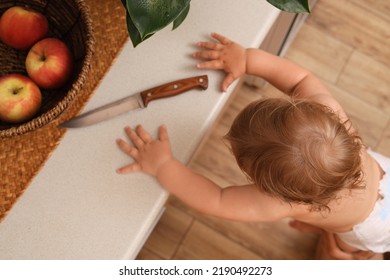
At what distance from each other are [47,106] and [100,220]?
0.67 ft

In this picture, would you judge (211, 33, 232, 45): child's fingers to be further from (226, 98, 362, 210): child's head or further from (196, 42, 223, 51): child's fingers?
(226, 98, 362, 210): child's head

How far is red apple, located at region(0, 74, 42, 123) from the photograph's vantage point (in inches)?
26.6

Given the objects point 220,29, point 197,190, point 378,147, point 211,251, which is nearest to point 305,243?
point 211,251

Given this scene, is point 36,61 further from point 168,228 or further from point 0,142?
point 168,228

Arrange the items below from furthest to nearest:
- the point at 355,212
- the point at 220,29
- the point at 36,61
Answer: the point at 355,212, the point at 220,29, the point at 36,61

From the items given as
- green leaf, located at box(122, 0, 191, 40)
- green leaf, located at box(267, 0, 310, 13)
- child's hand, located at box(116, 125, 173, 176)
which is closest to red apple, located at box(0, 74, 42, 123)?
child's hand, located at box(116, 125, 173, 176)

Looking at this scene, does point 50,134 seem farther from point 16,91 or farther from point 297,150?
point 297,150

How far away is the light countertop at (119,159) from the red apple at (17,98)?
0.09 m

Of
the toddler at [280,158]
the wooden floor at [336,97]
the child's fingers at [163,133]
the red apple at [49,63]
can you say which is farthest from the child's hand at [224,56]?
the wooden floor at [336,97]

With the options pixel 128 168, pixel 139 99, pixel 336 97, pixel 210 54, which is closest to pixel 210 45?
pixel 210 54

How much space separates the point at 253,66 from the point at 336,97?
70cm

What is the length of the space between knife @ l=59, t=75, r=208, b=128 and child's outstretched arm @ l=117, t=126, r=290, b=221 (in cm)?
4

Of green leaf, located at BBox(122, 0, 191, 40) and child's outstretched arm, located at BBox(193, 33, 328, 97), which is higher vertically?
green leaf, located at BBox(122, 0, 191, 40)

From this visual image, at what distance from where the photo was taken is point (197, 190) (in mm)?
826
